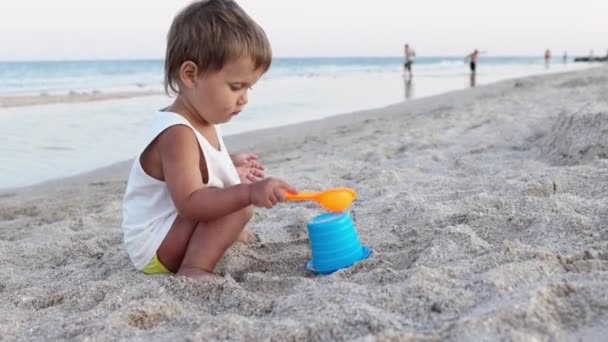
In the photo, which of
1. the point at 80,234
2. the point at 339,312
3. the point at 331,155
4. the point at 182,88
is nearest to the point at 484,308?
the point at 339,312

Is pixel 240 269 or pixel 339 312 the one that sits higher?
pixel 339 312

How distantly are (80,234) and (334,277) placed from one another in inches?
61.2

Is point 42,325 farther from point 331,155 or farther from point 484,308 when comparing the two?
point 331,155

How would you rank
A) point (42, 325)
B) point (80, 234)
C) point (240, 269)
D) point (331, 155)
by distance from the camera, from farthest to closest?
point (331, 155) → point (80, 234) → point (240, 269) → point (42, 325)

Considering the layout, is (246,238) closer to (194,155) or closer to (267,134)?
(194,155)

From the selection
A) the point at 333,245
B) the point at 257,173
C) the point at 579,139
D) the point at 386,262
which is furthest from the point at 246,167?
the point at 579,139

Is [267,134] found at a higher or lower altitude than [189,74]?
lower

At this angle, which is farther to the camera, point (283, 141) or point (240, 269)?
point (283, 141)

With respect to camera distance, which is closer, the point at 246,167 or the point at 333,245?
the point at 333,245

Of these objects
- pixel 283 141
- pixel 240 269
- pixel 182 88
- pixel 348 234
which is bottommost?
pixel 283 141

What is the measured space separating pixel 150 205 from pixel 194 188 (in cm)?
29

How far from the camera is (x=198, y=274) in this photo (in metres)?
1.97

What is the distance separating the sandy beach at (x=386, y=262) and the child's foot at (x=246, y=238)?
0.19 ft

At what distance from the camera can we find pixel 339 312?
1396mm
